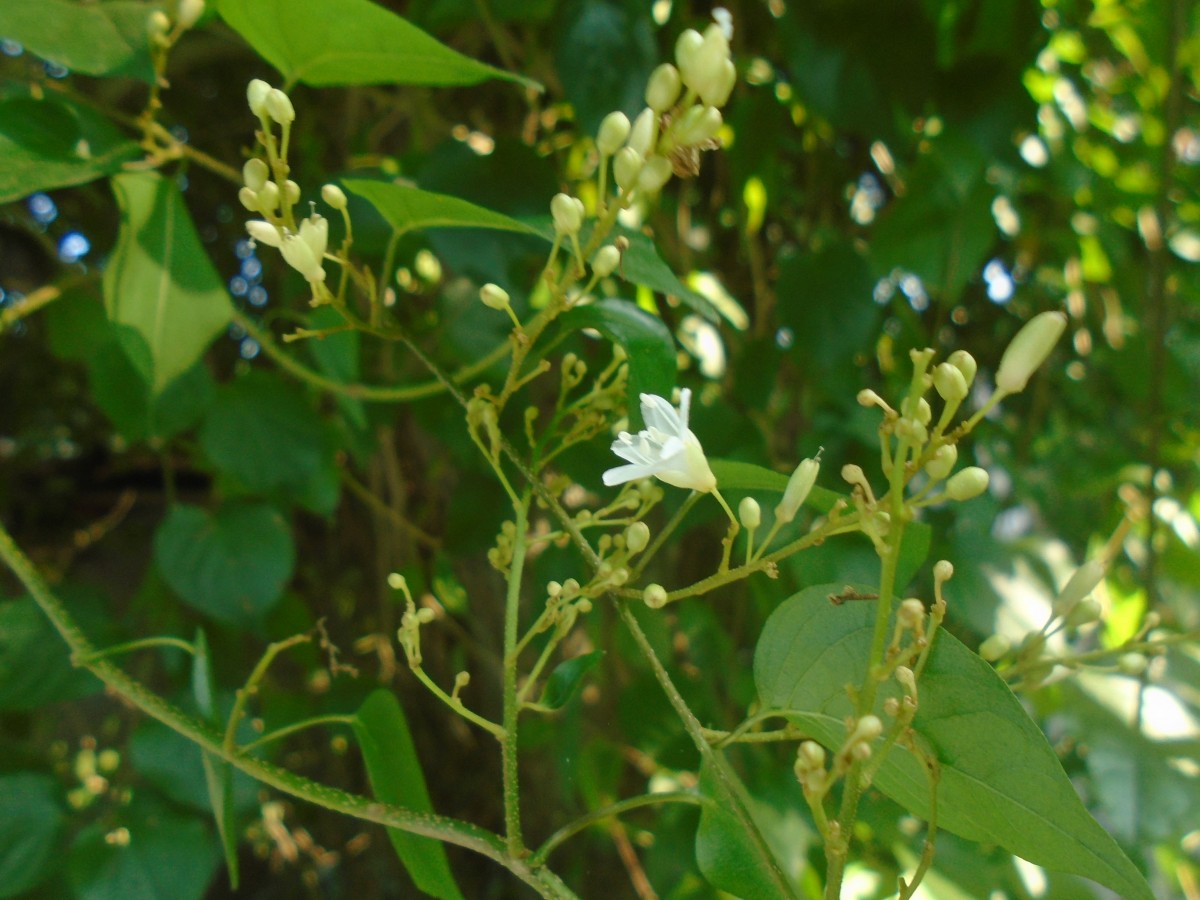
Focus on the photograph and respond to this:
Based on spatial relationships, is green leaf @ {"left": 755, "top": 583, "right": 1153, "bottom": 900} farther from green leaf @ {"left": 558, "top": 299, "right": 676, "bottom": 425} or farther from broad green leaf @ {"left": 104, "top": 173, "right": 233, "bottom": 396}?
broad green leaf @ {"left": 104, "top": 173, "right": 233, "bottom": 396}

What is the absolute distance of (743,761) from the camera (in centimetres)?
62

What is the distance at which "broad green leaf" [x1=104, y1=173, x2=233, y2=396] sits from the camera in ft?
1.45

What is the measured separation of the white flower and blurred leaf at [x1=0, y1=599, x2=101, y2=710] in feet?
1.54

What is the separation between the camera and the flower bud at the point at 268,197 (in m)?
0.30

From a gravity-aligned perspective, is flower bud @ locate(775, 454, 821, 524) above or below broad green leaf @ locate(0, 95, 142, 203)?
above

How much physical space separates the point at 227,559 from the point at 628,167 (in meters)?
0.45

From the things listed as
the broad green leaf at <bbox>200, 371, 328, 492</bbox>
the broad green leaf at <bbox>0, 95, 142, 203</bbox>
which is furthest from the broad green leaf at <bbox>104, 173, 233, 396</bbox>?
the broad green leaf at <bbox>200, 371, 328, 492</bbox>

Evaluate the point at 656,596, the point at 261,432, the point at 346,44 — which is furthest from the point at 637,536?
the point at 261,432

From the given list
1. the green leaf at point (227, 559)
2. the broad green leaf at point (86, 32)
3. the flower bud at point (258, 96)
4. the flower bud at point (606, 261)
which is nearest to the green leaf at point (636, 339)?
the flower bud at point (606, 261)

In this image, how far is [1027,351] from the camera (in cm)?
25

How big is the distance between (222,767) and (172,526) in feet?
1.02

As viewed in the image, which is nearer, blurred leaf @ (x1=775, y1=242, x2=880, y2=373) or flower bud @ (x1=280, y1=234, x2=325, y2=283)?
flower bud @ (x1=280, y1=234, x2=325, y2=283)

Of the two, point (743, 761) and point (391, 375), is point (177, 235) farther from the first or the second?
point (743, 761)

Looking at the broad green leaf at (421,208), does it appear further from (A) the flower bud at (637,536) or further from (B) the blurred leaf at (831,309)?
(B) the blurred leaf at (831,309)
